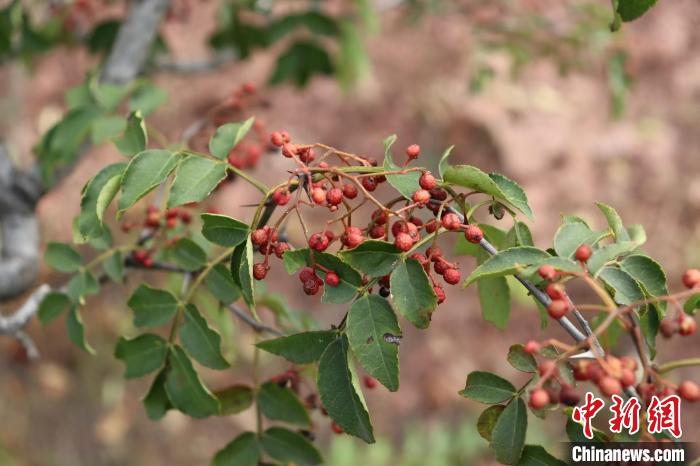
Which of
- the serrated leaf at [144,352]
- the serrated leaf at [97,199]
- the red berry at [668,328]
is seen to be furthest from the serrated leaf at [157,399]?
the red berry at [668,328]

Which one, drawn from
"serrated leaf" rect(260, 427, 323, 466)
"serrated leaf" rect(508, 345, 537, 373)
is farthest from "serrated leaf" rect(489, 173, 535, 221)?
"serrated leaf" rect(260, 427, 323, 466)

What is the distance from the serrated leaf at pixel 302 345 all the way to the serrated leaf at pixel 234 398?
0.28m

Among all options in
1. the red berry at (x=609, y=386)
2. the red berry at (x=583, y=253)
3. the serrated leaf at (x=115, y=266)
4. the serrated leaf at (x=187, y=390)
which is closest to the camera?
the red berry at (x=609, y=386)

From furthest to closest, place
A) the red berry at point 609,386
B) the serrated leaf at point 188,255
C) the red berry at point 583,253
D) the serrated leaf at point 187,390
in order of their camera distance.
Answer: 1. the serrated leaf at point 188,255
2. the serrated leaf at point 187,390
3. the red berry at point 583,253
4. the red berry at point 609,386

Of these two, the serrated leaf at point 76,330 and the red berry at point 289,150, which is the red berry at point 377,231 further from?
the serrated leaf at point 76,330

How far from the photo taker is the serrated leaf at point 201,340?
1068 mm

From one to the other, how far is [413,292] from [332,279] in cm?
9

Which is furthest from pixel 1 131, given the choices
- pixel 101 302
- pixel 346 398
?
pixel 346 398

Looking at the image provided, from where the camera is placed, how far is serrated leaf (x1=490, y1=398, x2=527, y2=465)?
85cm

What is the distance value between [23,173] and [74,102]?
243 mm

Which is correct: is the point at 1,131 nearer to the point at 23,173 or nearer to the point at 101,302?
the point at 101,302

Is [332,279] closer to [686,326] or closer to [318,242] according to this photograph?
[318,242]

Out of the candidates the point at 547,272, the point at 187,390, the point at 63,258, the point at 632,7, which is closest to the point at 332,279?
the point at 547,272

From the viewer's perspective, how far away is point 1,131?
4.00m
